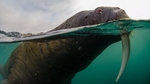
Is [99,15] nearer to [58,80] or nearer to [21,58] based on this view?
[58,80]

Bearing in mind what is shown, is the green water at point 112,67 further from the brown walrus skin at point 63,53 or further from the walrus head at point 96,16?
the walrus head at point 96,16

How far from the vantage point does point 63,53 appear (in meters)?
3.76

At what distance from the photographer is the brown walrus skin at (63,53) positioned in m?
3.61

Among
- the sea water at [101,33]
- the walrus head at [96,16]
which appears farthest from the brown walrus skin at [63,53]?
the sea water at [101,33]

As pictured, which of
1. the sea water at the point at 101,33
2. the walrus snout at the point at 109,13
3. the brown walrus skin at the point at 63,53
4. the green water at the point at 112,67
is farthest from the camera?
the green water at the point at 112,67

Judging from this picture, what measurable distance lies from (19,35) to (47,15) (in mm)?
2384

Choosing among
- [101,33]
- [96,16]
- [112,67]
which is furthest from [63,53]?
[112,67]

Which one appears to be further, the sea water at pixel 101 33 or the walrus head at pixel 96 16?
the sea water at pixel 101 33

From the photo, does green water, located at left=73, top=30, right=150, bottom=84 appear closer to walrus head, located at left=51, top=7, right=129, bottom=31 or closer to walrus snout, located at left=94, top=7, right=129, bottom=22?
walrus head, located at left=51, top=7, right=129, bottom=31

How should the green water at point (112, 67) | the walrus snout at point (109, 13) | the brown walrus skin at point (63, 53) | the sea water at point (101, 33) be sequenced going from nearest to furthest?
the walrus snout at point (109, 13) → the brown walrus skin at point (63, 53) → the sea water at point (101, 33) → the green water at point (112, 67)

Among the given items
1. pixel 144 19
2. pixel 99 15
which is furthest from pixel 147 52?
pixel 99 15

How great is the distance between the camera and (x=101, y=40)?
3682 millimetres

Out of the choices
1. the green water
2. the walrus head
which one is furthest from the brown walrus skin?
the green water

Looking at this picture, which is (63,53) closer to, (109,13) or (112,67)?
(109,13)
